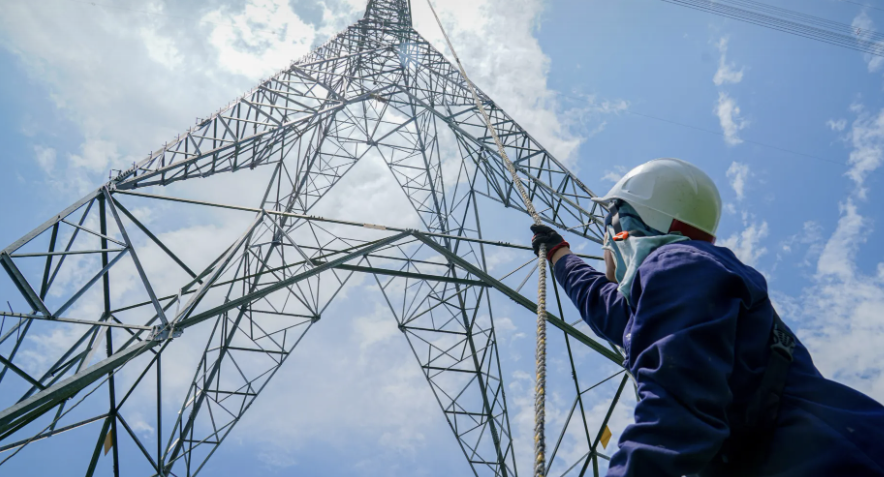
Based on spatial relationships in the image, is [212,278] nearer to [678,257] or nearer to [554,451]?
[554,451]

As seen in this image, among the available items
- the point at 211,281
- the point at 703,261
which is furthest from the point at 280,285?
the point at 703,261

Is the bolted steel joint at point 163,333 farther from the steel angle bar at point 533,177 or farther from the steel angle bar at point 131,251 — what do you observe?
the steel angle bar at point 533,177

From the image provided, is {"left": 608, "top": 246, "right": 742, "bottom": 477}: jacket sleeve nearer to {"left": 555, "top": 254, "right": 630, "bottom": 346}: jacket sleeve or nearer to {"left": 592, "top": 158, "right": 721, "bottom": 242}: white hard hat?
{"left": 592, "top": 158, "right": 721, "bottom": 242}: white hard hat

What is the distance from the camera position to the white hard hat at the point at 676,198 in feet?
7.73

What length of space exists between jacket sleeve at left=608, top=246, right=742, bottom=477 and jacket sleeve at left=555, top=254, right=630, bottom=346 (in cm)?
77

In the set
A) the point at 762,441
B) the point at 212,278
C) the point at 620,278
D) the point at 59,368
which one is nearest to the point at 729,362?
the point at 762,441

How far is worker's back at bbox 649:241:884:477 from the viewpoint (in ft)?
4.55

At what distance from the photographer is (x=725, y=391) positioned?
144 centimetres

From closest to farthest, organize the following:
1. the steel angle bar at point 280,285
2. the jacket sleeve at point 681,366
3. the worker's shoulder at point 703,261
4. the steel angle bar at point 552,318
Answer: the jacket sleeve at point 681,366, the worker's shoulder at point 703,261, the steel angle bar at point 280,285, the steel angle bar at point 552,318

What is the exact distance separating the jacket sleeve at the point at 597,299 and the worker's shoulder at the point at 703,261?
66 centimetres

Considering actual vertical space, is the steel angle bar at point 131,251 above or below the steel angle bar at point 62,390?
above

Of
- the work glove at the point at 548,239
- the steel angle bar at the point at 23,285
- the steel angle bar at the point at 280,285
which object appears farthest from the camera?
the steel angle bar at the point at 280,285

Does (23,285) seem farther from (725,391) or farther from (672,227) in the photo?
(725,391)

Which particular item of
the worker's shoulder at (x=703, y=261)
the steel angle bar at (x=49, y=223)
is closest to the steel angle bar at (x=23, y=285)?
the steel angle bar at (x=49, y=223)
